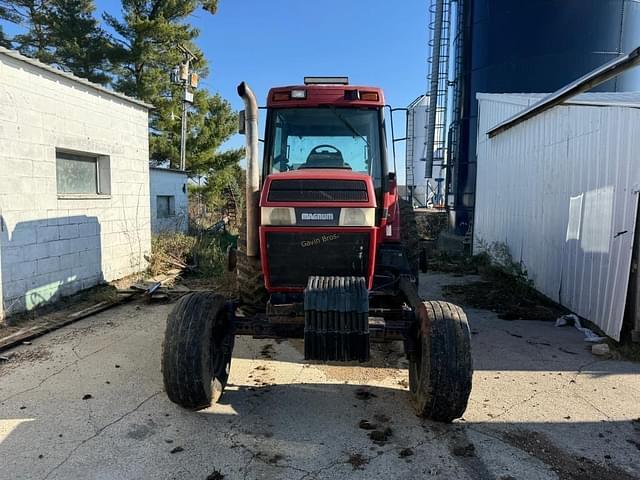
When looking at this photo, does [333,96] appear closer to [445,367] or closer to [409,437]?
[445,367]

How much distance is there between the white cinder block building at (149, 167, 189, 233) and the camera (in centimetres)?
1144

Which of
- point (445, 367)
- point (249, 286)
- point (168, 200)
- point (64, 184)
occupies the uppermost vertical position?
point (64, 184)

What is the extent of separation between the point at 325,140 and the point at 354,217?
1451 millimetres

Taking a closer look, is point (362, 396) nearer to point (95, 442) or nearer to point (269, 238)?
point (269, 238)

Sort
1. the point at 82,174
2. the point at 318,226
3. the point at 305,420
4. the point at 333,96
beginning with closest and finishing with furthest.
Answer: the point at 305,420 < the point at 318,226 < the point at 333,96 < the point at 82,174

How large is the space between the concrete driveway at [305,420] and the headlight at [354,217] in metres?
1.47

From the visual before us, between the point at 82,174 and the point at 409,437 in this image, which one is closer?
the point at 409,437

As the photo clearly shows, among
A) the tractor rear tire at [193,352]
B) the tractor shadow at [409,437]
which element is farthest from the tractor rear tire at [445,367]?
the tractor rear tire at [193,352]

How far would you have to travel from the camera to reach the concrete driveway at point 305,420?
114 inches

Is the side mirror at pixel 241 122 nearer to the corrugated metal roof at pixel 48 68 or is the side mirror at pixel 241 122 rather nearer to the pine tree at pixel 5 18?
the corrugated metal roof at pixel 48 68

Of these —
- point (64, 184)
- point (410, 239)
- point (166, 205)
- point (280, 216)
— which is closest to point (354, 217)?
point (280, 216)

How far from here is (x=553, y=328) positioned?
5.96m

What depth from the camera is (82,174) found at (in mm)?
7469

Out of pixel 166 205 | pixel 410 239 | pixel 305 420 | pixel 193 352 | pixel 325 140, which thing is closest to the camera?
pixel 193 352
